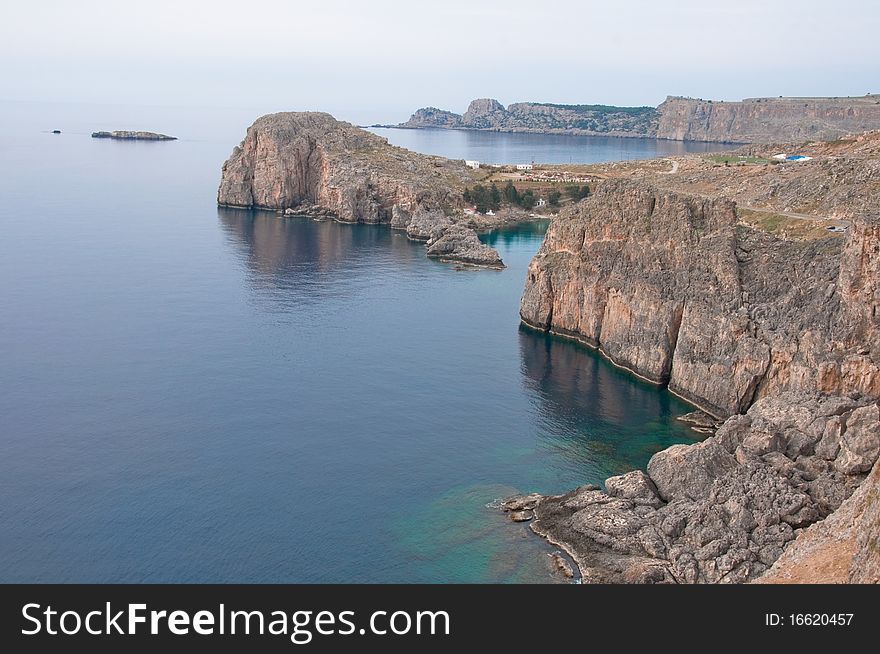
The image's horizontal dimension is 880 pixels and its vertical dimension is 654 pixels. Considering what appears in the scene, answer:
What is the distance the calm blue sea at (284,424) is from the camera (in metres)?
61.1

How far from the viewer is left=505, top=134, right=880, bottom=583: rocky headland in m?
58.5

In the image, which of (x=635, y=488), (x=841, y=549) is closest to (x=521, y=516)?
(x=635, y=488)

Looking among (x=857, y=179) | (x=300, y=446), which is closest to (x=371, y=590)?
(x=300, y=446)

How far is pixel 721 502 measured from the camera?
62250 mm

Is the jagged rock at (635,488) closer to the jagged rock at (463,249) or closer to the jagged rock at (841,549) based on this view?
the jagged rock at (841,549)

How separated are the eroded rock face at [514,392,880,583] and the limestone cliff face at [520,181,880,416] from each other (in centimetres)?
753

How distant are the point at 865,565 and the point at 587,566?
2102cm

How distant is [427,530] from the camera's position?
64562mm

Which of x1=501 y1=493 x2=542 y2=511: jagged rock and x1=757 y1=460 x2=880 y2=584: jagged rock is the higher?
x1=757 y1=460 x2=880 y2=584: jagged rock

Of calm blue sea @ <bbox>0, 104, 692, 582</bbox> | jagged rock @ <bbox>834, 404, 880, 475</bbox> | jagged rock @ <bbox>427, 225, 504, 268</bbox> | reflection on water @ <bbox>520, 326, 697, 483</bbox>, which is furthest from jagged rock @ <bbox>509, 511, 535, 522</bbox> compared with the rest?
jagged rock @ <bbox>427, 225, 504, 268</bbox>

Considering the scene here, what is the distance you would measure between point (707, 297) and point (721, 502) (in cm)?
3359

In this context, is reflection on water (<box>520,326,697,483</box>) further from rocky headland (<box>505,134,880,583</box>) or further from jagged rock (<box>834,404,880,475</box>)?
jagged rock (<box>834,404,880,475</box>)

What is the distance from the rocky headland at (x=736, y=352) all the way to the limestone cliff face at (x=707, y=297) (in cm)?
17

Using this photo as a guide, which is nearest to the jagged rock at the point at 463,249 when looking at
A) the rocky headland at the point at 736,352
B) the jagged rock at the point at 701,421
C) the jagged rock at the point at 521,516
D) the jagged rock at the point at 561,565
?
the rocky headland at the point at 736,352
